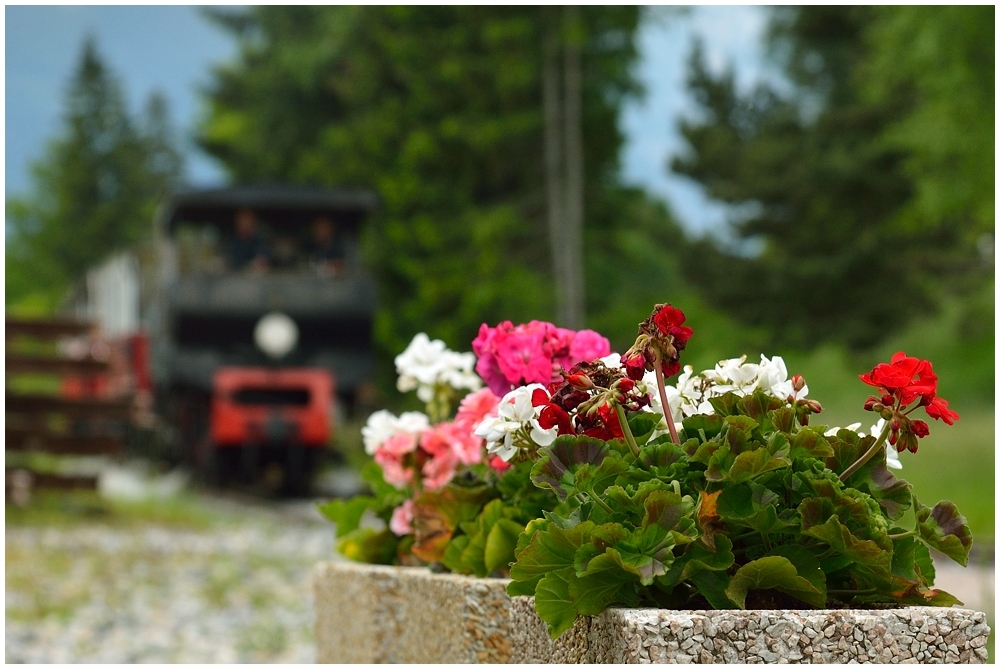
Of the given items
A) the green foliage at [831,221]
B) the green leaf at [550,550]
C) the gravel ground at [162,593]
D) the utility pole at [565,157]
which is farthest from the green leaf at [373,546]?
the green foliage at [831,221]

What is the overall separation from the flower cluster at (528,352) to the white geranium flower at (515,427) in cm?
32

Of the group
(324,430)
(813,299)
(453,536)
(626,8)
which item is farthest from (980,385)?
(453,536)

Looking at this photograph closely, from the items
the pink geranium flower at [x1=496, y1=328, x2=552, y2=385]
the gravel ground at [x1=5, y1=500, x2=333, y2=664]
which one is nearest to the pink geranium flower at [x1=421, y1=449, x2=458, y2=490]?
the pink geranium flower at [x1=496, y1=328, x2=552, y2=385]

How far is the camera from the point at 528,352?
2.88 metres

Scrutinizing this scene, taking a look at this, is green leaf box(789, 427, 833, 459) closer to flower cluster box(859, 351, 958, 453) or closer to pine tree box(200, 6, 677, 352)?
flower cluster box(859, 351, 958, 453)

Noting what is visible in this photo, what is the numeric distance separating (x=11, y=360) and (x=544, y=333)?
35.9 feet

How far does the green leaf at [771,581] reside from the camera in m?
2.15

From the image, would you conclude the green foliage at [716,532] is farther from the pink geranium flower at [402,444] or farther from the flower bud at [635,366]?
the pink geranium flower at [402,444]

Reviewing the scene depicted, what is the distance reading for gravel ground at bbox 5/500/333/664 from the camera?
5.82m

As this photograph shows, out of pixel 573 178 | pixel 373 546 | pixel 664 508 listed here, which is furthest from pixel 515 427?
pixel 573 178

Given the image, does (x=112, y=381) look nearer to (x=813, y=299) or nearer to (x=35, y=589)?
(x=35, y=589)

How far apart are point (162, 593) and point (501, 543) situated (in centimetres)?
515

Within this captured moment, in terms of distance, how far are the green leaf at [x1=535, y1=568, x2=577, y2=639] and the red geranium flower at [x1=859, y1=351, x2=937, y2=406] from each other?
0.65 metres

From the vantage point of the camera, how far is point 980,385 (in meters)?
26.9
